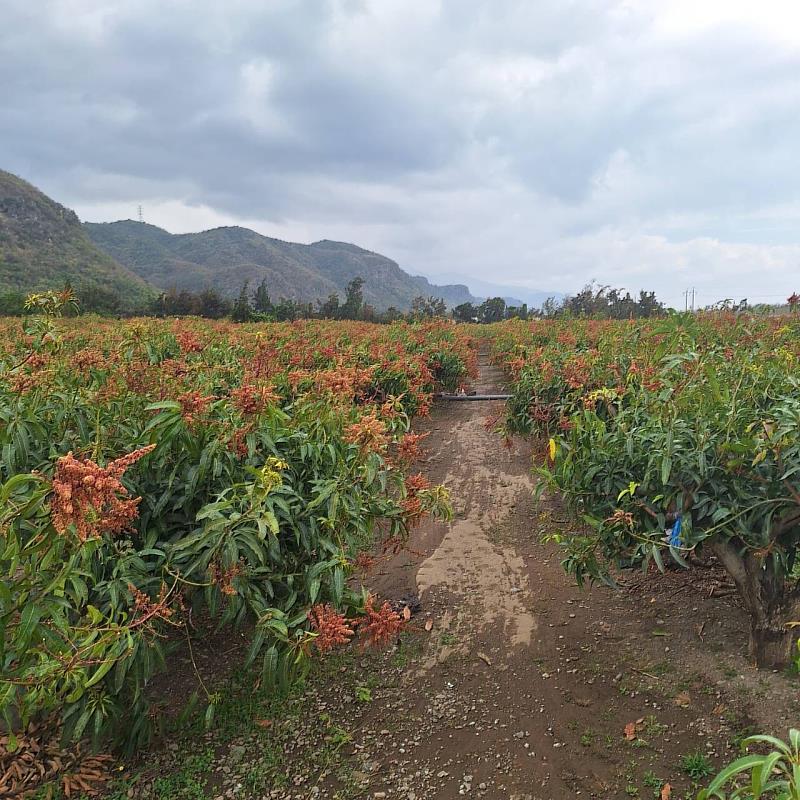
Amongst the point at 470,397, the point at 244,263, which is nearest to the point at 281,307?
the point at 470,397

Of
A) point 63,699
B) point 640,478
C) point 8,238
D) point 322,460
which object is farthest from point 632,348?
point 8,238

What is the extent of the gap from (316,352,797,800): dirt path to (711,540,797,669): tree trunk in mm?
143

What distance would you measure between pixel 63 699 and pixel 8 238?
5486 cm

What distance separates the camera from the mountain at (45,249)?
38406 millimetres

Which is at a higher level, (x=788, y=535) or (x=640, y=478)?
(x=640, y=478)

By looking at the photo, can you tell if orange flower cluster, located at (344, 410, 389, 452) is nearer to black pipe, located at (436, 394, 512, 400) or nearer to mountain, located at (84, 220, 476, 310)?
black pipe, located at (436, 394, 512, 400)

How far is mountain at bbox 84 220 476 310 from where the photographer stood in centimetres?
7631

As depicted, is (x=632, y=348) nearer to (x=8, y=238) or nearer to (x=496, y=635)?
(x=496, y=635)

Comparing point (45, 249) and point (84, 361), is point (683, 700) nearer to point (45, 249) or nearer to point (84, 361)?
point (84, 361)

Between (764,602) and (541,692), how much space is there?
1.17m

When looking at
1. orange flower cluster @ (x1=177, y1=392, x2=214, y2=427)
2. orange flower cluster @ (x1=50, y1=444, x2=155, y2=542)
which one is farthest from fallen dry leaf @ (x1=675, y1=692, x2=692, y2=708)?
orange flower cluster @ (x1=50, y1=444, x2=155, y2=542)

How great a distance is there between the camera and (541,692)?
2.81 meters

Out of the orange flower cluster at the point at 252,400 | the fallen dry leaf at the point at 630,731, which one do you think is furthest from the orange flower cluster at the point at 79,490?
the fallen dry leaf at the point at 630,731

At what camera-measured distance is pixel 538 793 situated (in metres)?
2.22
